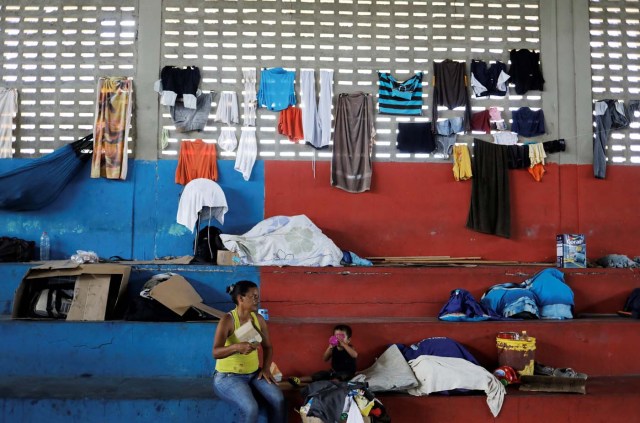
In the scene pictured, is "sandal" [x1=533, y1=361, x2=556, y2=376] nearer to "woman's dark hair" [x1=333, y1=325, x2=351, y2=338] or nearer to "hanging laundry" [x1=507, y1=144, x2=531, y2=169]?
"woman's dark hair" [x1=333, y1=325, x2=351, y2=338]

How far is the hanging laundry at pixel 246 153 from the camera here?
294 inches

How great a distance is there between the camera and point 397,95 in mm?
7664

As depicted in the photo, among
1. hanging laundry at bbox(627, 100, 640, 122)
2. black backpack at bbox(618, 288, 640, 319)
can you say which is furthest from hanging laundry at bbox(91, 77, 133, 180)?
hanging laundry at bbox(627, 100, 640, 122)

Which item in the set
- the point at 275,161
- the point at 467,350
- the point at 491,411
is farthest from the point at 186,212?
the point at 491,411

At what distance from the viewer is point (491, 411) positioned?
460 cm

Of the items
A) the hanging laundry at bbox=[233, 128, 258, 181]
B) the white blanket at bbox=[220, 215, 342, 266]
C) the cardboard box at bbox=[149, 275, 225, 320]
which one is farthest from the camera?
the hanging laundry at bbox=[233, 128, 258, 181]

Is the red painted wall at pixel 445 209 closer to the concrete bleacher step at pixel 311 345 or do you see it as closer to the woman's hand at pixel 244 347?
the concrete bleacher step at pixel 311 345

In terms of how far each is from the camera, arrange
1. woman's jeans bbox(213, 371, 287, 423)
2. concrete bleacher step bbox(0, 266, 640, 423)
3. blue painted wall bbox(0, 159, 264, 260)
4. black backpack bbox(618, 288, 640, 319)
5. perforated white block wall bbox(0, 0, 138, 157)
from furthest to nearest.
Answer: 1. perforated white block wall bbox(0, 0, 138, 157)
2. blue painted wall bbox(0, 159, 264, 260)
3. black backpack bbox(618, 288, 640, 319)
4. concrete bleacher step bbox(0, 266, 640, 423)
5. woman's jeans bbox(213, 371, 287, 423)

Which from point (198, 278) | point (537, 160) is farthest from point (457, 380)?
point (537, 160)

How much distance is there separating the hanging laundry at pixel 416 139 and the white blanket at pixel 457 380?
3.52m

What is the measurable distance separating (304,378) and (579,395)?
89.3 inches

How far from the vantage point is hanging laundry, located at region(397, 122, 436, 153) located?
7609 mm

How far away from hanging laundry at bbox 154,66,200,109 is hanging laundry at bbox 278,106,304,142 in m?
1.14

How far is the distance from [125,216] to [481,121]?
4.83m
